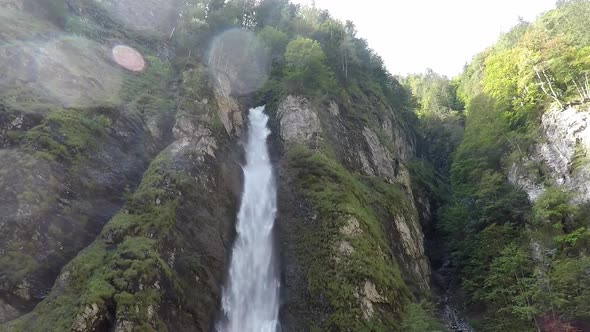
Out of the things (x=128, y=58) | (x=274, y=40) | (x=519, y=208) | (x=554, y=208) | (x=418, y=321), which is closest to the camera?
(x=418, y=321)

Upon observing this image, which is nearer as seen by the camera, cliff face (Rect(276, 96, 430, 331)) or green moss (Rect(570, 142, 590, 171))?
cliff face (Rect(276, 96, 430, 331))

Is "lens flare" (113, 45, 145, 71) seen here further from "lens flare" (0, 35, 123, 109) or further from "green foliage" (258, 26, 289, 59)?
"green foliage" (258, 26, 289, 59)

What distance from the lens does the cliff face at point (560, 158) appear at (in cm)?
3100

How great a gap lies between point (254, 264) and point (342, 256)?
5.48 m

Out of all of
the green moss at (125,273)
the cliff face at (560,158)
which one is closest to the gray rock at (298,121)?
the green moss at (125,273)

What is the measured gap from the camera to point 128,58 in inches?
1548

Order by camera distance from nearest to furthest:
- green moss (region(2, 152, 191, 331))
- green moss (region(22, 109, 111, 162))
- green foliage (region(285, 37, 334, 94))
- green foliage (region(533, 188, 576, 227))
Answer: green moss (region(2, 152, 191, 331))
green moss (region(22, 109, 111, 162))
green foliage (region(533, 188, 576, 227))
green foliage (region(285, 37, 334, 94))

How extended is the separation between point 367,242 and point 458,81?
72.9 metres

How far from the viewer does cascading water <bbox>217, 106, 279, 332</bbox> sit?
22.8m

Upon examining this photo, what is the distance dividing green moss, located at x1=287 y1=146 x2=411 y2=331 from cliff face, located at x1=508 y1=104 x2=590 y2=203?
554 inches

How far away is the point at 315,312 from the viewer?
2327 centimetres

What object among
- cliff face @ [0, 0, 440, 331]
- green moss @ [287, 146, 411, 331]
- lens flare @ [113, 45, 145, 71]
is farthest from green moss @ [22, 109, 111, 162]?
green moss @ [287, 146, 411, 331]

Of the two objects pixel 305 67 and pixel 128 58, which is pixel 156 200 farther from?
pixel 305 67

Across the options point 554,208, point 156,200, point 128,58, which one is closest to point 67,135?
point 156,200
